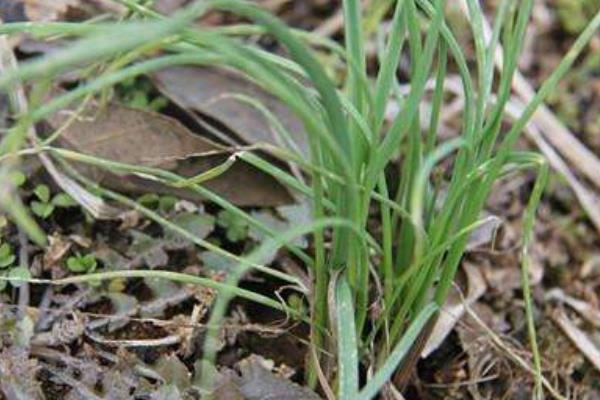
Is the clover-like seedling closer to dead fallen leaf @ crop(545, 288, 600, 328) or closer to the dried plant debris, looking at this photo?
the dried plant debris

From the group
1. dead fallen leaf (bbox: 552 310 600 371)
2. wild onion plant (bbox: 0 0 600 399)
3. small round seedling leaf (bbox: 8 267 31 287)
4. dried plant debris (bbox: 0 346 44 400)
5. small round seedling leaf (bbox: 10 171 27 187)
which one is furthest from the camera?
dead fallen leaf (bbox: 552 310 600 371)

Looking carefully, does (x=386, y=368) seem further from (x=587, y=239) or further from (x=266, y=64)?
(x=587, y=239)

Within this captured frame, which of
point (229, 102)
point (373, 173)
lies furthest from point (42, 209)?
point (373, 173)

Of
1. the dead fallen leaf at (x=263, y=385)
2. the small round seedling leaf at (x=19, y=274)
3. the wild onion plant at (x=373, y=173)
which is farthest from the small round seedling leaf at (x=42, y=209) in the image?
the dead fallen leaf at (x=263, y=385)

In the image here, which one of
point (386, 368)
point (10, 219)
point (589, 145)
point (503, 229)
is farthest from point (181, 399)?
point (589, 145)

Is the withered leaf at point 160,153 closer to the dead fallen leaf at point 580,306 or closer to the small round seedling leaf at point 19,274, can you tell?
the small round seedling leaf at point 19,274

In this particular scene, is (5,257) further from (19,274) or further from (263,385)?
(263,385)

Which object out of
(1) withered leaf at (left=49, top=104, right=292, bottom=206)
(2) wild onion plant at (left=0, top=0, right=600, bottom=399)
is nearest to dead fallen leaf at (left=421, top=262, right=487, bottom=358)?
(2) wild onion plant at (left=0, top=0, right=600, bottom=399)
